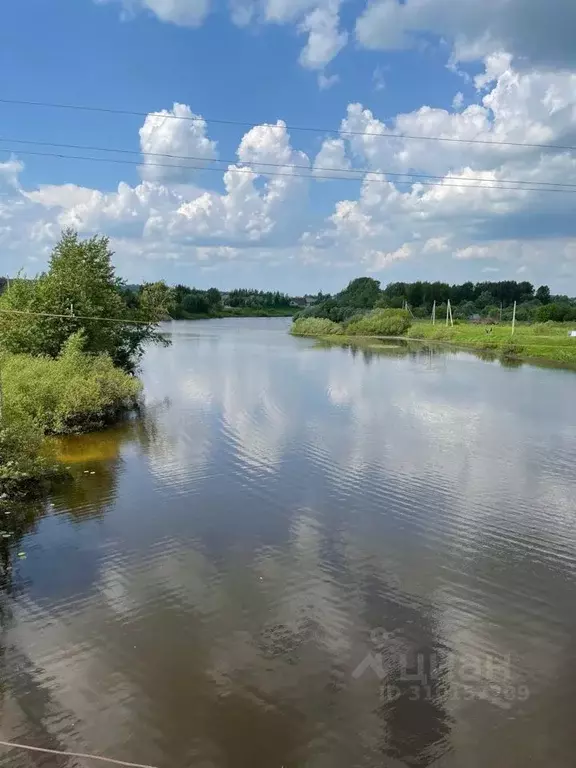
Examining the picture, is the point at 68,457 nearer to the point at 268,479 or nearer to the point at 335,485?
the point at 268,479

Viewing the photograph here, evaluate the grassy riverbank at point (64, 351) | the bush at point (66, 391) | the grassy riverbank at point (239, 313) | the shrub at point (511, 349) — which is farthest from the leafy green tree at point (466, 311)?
the bush at point (66, 391)

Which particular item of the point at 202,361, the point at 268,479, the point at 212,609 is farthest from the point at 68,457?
the point at 202,361

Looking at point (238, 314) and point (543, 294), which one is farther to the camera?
point (238, 314)

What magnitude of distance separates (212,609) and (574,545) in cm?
647

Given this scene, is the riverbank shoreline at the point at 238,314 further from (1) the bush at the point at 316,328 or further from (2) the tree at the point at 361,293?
(1) the bush at the point at 316,328

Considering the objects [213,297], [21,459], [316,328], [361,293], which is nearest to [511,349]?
[316,328]

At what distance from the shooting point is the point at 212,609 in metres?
8.55

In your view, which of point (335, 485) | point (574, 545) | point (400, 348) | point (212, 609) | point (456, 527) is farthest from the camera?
point (400, 348)

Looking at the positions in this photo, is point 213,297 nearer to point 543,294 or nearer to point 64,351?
point 543,294

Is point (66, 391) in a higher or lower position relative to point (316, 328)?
lower

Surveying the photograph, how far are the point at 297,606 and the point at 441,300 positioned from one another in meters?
115

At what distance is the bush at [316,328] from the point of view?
79.9 m

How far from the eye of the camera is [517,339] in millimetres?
51969

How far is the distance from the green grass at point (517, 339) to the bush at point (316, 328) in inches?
492
